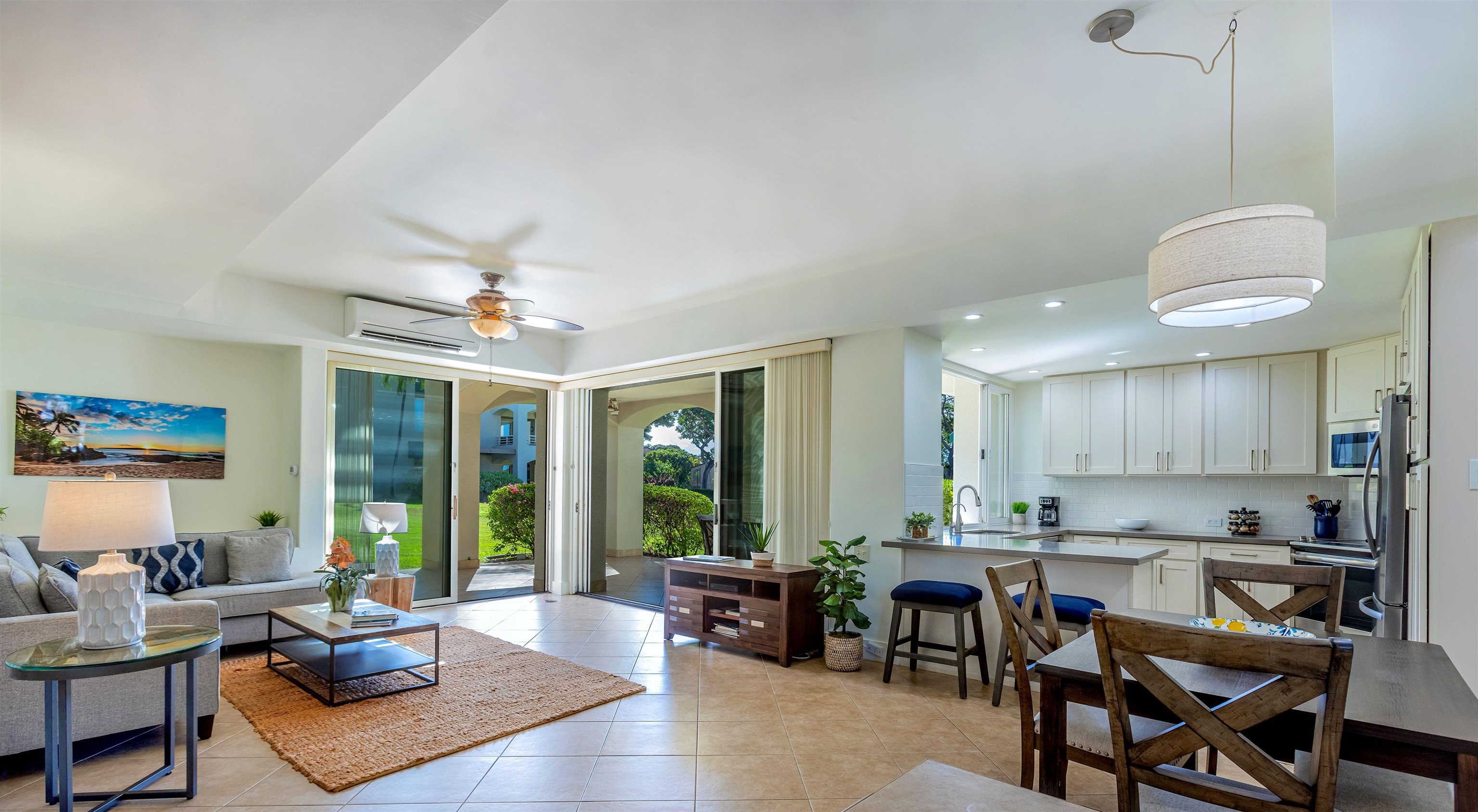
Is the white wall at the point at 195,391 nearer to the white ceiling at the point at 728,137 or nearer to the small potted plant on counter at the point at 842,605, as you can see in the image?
the white ceiling at the point at 728,137

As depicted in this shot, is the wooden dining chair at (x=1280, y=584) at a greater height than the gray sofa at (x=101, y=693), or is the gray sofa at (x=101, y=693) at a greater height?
the wooden dining chair at (x=1280, y=584)

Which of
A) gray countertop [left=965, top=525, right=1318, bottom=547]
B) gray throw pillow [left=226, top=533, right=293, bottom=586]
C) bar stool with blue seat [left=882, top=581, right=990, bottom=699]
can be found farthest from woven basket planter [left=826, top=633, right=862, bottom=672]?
gray throw pillow [left=226, top=533, right=293, bottom=586]

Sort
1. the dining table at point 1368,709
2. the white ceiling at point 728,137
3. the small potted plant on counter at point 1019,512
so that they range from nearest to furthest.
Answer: the dining table at point 1368,709 → the white ceiling at point 728,137 → the small potted plant on counter at point 1019,512

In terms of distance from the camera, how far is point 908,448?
193 inches

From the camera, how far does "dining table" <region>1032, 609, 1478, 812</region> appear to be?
1557 mm

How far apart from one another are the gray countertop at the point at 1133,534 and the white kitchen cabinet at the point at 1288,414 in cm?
57

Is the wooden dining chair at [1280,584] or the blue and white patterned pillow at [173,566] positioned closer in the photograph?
the wooden dining chair at [1280,584]

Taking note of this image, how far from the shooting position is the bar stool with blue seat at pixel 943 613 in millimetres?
4180

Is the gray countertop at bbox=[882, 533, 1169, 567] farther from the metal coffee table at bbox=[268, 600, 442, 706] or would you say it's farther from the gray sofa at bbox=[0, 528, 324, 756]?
the gray sofa at bbox=[0, 528, 324, 756]

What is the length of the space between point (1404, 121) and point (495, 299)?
14.7 feet

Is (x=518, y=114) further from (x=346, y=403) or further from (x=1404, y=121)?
(x=346, y=403)

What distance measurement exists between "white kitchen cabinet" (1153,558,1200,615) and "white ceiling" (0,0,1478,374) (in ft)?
6.65

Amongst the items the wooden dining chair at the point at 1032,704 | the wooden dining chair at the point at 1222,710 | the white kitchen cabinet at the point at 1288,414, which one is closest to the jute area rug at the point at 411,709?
the wooden dining chair at the point at 1032,704

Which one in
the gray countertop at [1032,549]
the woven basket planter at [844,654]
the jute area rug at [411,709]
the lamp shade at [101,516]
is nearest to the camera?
the lamp shade at [101,516]
